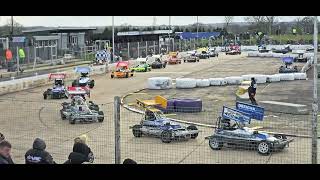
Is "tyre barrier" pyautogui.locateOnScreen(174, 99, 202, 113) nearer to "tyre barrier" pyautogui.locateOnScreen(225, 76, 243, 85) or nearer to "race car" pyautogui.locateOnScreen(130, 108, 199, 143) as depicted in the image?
"race car" pyautogui.locateOnScreen(130, 108, 199, 143)

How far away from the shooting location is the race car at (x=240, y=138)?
12367mm

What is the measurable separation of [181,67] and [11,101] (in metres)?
22.4

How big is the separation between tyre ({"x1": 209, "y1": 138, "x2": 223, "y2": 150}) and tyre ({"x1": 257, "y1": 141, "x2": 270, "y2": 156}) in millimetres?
984

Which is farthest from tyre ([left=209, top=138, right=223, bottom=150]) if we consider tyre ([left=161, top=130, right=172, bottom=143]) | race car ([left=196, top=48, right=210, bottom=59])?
race car ([left=196, top=48, right=210, bottom=59])

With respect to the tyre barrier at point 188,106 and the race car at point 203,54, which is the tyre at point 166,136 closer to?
the tyre barrier at point 188,106

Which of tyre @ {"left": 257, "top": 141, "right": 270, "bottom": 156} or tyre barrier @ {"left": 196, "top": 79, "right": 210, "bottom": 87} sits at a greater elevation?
tyre barrier @ {"left": 196, "top": 79, "right": 210, "bottom": 87}

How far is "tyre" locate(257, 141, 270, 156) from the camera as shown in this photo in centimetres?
1227

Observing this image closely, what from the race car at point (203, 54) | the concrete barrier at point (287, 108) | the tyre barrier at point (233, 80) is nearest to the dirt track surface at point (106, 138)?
the concrete barrier at point (287, 108)

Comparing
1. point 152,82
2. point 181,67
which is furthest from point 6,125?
point 181,67

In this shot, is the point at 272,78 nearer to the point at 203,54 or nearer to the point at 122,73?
the point at 122,73

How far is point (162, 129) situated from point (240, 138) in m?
2.55

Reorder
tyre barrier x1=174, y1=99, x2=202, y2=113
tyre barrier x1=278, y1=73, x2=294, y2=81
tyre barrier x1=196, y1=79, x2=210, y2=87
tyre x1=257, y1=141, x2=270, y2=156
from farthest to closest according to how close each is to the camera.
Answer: tyre barrier x1=278, y1=73, x2=294, y2=81
tyre barrier x1=196, y1=79, x2=210, y2=87
tyre barrier x1=174, y1=99, x2=202, y2=113
tyre x1=257, y1=141, x2=270, y2=156

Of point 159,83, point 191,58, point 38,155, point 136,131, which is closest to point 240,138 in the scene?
point 136,131
